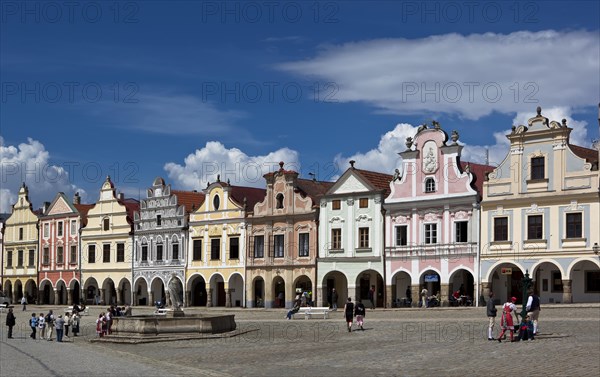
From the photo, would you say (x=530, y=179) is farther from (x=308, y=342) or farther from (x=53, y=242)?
(x=53, y=242)

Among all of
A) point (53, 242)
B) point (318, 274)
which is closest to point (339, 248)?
point (318, 274)

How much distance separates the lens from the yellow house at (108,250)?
3012 inches

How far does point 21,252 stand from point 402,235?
44.2 m

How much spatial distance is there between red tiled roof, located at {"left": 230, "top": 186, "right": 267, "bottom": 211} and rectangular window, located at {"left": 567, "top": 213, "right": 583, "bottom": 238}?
→ 24423mm

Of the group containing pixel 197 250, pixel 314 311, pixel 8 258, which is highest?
pixel 197 250

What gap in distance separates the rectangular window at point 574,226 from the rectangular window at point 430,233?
26.9 feet

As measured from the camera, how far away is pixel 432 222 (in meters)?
55.1

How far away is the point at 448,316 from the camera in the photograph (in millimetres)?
44031

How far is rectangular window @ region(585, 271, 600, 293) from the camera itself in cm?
4928

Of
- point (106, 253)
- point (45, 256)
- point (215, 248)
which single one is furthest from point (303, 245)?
point (45, 256)

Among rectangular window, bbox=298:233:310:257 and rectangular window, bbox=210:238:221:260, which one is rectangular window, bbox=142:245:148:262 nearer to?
rectangular window, bbox=210:238:221:260

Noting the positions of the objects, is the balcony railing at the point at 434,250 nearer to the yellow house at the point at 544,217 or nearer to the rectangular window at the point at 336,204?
the yellow house at the point at 544,217

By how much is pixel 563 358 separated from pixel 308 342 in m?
11.7

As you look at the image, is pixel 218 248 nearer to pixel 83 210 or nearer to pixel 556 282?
pixel 83 210
